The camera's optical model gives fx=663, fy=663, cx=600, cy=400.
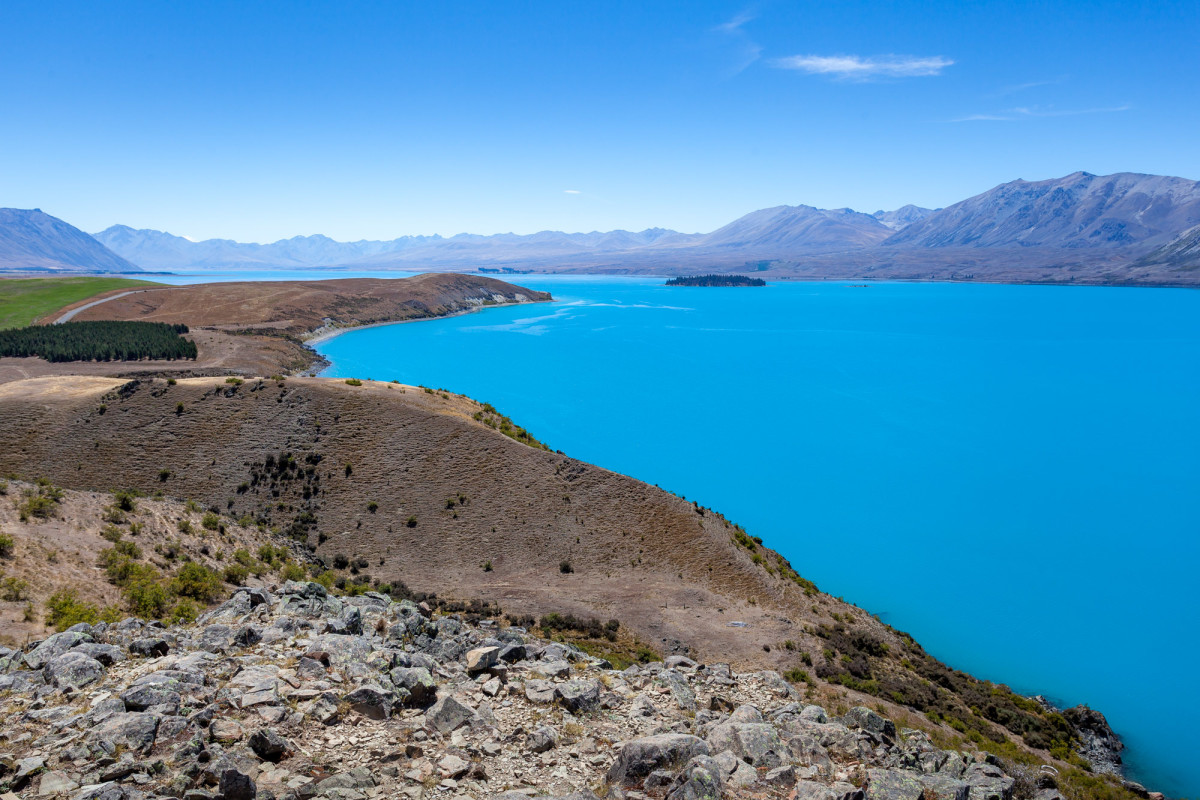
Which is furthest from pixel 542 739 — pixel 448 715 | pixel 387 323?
pixel 387 323

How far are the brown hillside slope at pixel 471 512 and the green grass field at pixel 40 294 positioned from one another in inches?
3516

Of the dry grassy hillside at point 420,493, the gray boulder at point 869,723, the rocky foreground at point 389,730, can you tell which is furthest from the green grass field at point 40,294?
the gray boulder at point 869,723

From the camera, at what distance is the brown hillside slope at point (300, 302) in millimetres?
113375

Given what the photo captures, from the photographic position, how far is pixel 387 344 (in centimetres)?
Answer: 11031

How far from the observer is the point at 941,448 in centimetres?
5453

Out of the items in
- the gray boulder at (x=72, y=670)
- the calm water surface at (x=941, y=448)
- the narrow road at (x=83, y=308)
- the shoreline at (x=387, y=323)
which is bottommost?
the calm water surface at (x=941, y=448)

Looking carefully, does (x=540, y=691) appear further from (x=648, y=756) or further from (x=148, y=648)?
(x=148, y=648)

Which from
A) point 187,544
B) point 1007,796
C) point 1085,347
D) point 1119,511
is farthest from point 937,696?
point 1085,347

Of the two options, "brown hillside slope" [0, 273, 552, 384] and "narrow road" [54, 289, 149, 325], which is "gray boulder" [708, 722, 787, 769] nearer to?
"brown hillside slope" [0, 273, 552, 384]

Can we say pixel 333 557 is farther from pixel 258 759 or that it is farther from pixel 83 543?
pixel 258 759

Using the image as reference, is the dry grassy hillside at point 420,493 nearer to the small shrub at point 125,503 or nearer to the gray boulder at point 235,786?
the small shrub at point 125,503

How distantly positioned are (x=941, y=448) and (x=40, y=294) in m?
158

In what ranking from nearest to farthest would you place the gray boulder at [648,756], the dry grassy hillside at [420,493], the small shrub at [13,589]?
the gray boulder at [648,756], the small shrub at [13,589], the dry grassy hillside at [420,493]

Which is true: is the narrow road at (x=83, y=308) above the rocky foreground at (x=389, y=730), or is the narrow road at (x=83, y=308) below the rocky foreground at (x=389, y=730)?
above
